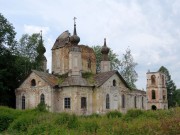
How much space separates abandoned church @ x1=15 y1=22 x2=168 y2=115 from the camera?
3856 centimetres

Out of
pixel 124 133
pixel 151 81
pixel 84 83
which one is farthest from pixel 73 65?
pixel 151 81

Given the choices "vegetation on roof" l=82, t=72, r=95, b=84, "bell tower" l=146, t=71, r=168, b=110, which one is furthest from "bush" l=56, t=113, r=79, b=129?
"bell tower" l=146, t=71, r=168, b=110

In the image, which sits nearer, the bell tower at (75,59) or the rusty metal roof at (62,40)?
the bell tower at (75,59)

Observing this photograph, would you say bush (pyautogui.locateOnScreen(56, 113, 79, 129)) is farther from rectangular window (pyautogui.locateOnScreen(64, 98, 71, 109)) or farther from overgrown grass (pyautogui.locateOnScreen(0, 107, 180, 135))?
rectangular window (pyautogui.locateOnScreen(64, 98, 71, 109))

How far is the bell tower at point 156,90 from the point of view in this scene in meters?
69.9

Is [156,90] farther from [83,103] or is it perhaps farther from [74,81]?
[74,81]

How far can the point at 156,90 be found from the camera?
7038 cm

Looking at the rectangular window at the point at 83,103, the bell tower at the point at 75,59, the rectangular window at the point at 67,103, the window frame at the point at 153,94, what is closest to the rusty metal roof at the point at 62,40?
the bell tower at the point at 75,59

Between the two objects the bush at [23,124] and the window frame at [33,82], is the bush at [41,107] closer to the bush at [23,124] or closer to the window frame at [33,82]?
the window frame at [33,82]

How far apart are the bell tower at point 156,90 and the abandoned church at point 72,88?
26124 mm

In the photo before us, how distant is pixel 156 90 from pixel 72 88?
35.9m

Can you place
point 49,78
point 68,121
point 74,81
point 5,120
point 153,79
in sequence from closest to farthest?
point 68,121
point 5,120
point 74,81
point 49,78
point 153,79

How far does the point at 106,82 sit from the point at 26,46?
1669 cm

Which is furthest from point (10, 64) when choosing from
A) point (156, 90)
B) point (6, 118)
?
point (156, 90)
